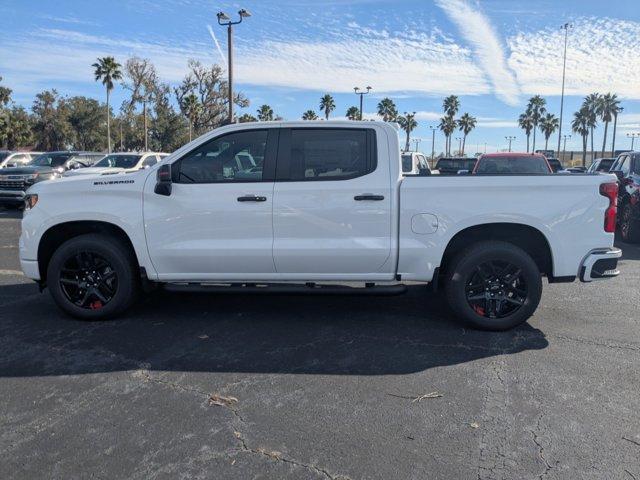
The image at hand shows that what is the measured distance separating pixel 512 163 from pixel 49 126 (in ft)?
206

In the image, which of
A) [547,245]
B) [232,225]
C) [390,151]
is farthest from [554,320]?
[232,225]

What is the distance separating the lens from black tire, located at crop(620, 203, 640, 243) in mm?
10648

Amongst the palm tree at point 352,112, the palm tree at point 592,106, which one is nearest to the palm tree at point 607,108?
the palm tree at point 592,106

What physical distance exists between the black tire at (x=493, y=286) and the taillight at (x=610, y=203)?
0.74 meters

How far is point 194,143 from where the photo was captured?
5.21 m

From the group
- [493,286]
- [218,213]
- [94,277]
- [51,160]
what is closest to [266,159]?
[218,213]

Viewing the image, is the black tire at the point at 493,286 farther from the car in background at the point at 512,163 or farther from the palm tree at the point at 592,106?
the palm tree at the point at 592,106

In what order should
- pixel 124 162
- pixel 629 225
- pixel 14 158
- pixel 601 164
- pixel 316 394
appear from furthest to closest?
pixel 14 158
pixel 601 164
pixel 124 162
pixel 629 225
pixel 316 394

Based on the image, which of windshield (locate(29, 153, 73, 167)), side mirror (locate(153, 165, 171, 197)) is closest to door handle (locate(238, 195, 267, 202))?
side mirror (locate(153, 165, 171, 197))

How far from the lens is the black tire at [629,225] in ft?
→ 34.9

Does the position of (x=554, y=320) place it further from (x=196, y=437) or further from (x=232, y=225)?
(x=196, y=437)

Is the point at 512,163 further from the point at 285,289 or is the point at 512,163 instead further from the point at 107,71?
the point at 107,71

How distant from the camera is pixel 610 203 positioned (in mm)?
4973

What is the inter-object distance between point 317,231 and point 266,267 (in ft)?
1.96
